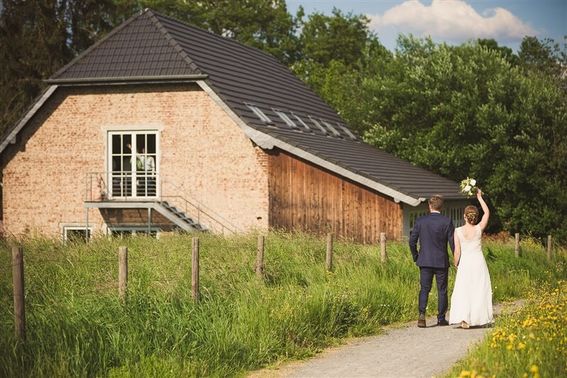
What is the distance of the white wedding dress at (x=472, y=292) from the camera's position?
11531 millimetres

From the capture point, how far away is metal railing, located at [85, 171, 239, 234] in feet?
81.5

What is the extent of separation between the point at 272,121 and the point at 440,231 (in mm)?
14483

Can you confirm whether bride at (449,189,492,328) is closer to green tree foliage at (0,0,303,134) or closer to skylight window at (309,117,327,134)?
skylight window at (309,117,327,134)

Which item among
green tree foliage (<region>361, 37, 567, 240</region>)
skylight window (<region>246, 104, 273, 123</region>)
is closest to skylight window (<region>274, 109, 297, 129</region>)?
skylight window (<region>246, 104, 273, 123</region>)

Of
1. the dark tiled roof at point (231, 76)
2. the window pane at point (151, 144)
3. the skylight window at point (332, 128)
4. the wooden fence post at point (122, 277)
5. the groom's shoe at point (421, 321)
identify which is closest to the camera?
the wooden fence post at point (122, 277)

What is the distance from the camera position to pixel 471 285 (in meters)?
11.6

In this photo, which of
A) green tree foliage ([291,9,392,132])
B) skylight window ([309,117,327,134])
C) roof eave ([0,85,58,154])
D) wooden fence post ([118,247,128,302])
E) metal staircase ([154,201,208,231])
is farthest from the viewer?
green tree foliage ([291,9,392,132])

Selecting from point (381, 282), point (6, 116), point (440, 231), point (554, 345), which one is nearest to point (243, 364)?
point (554, 345)

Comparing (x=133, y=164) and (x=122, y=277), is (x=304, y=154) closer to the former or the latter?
(x=133, y=164)

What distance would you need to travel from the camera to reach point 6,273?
38.3 feet

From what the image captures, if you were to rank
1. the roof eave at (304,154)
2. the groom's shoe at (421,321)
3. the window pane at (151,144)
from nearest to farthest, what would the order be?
the groom's shoe at (421,321) < the roof eave at (304,154) < the window pane at (151,144)

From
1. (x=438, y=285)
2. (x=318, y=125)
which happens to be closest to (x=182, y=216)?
(x=318, y=125)

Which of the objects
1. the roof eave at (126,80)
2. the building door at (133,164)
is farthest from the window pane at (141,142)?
the roof eave at (126,80)

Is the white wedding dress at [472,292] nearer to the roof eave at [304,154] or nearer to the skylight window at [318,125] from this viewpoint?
the roof eave at [304,154]
